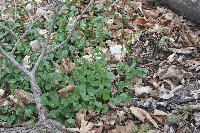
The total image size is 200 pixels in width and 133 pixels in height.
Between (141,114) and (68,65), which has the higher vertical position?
(68,65)

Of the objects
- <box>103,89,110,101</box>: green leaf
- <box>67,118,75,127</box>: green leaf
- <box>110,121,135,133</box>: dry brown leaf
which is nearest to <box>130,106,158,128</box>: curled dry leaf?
<box>110,121,135,133</box>: dry brown leaf

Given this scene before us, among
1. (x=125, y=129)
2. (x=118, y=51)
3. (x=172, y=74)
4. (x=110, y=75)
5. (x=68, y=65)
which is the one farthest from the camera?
(x=118, y=51)

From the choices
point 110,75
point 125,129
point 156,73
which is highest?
point 110,75

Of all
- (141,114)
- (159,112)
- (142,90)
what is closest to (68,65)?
(142,90)

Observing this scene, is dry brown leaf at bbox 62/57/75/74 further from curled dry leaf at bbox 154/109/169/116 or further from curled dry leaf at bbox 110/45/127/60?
curled dry leaf at bbox 154/109/169/116

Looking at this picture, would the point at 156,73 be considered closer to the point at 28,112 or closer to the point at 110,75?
the point at 110,75

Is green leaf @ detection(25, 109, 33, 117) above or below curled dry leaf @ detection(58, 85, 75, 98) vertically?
below

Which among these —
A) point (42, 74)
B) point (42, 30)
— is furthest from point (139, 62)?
point (42, 30)

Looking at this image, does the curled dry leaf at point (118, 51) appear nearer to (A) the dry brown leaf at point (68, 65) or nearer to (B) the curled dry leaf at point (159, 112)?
(A) the dry brown leaf at point (68, 65)
